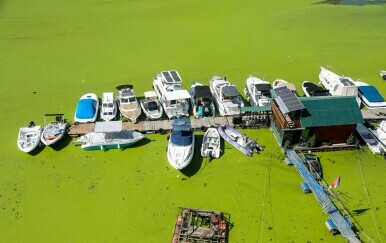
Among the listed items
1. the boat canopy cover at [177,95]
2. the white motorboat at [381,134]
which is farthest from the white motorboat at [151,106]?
the white motorboat at [381,134]

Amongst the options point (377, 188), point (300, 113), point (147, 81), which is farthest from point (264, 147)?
point (147, 81)

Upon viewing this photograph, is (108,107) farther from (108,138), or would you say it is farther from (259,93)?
(259,93)

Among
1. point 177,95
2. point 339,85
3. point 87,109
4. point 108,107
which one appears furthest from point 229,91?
point 87,109

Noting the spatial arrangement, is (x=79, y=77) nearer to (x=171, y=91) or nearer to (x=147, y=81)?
(x=147, y=81)

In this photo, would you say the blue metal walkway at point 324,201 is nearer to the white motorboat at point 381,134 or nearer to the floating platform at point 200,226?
the floating platform at point 200,226

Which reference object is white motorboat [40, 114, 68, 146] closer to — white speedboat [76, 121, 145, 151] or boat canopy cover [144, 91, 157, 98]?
white speedboat [76, 121, 145, 151]

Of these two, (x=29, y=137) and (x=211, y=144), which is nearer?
(x=211, y=144)
